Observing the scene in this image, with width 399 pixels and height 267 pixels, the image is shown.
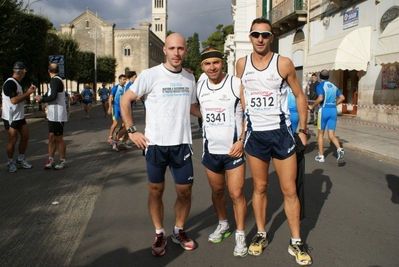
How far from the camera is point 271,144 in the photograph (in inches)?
141

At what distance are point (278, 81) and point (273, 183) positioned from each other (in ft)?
10.3

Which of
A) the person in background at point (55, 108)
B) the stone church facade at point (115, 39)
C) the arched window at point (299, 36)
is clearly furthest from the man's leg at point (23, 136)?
the stone church facade at point (115, 39)

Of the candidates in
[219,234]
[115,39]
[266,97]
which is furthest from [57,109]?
[115,39]

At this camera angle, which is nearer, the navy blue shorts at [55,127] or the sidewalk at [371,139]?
the navy blue shorts at [55,127]

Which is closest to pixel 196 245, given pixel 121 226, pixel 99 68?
pixel 121 226

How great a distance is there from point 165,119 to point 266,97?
95cm

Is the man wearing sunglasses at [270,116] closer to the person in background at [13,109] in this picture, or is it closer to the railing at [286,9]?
the person in background at [13,109]

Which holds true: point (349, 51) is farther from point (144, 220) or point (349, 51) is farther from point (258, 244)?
point (258, 244)

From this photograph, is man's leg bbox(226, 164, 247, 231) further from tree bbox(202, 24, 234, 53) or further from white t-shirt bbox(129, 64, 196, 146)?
tree bbox(202, 24, 234, 53)

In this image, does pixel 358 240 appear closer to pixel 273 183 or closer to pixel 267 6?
pixel 273 183

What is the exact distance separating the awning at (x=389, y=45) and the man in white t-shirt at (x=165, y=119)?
1214cm

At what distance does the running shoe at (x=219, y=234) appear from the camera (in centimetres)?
390

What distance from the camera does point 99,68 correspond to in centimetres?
6119

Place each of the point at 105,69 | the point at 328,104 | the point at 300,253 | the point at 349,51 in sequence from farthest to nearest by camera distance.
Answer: the point at 105,69 → the point at 349,51 → the point at 328,104 → the point at 300,253
